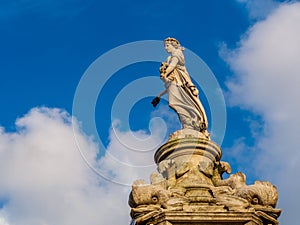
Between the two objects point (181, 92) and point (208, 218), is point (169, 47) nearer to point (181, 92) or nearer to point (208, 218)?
point (181, 92)

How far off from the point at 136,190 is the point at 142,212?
509mm

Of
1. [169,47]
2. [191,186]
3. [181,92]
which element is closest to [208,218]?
[191,186]

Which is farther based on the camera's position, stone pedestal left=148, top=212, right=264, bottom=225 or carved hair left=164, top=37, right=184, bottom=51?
carved hair left=164, top=37, right=184, bottom=51

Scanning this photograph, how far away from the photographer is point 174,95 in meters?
15.5

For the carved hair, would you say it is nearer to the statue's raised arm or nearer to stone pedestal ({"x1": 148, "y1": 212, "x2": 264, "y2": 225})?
the statue's raised arm

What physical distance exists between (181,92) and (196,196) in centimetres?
377

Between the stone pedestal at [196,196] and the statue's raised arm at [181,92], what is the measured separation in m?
1.09

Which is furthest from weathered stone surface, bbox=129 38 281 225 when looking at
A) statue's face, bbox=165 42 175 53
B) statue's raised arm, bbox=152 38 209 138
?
statue's face, bbox=165 42 175 53

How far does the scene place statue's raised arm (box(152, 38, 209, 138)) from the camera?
15.0 m

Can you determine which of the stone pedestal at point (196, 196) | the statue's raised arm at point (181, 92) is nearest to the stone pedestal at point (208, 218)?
the stone pedestal at point (196, 196)

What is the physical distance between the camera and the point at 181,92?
15492 mm

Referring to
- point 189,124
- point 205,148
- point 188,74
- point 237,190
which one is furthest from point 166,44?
point 237,190

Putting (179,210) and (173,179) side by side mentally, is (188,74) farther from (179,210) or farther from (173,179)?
(179,210)

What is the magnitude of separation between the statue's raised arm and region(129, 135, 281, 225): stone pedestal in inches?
42.7
